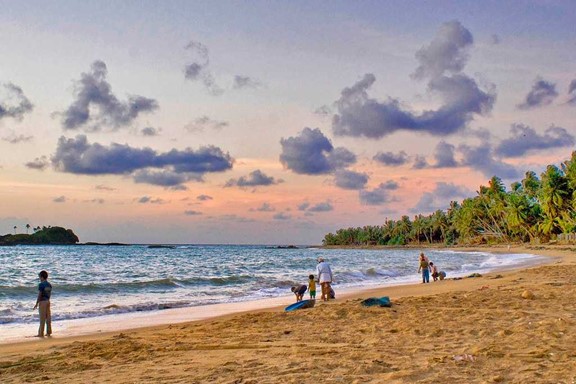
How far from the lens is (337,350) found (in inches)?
305

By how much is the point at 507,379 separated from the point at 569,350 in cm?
180

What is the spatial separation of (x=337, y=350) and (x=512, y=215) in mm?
89772

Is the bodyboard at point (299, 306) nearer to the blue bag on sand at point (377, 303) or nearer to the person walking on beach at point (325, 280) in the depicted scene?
the blue bag on sand at point (377, 303)

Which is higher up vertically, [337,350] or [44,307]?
[44,307]

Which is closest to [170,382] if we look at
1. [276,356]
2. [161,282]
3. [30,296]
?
[276,356]

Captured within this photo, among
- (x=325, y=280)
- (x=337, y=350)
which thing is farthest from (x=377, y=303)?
(x=337, y=350)

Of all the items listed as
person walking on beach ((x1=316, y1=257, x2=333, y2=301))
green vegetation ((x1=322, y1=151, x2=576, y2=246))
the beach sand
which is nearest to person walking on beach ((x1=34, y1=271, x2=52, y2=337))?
the beach sand

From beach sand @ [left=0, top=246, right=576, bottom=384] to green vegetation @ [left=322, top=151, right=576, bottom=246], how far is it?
65655 mm

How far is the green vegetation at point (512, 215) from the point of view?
72.6 m

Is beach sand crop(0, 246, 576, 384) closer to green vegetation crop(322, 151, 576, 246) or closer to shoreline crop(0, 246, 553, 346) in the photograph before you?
shoreline crop(0, 246, 553, 346)

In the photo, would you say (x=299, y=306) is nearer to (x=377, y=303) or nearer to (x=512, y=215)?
(x=377, y=303)

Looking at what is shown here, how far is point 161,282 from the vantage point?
25.9 m

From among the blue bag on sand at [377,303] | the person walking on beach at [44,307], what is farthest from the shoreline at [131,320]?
the blue bag on sand at [377,303]

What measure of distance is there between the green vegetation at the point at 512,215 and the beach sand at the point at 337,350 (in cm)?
6565
